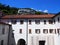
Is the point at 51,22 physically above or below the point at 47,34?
above

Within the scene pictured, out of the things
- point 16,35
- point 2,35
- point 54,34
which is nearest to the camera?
point 2,35

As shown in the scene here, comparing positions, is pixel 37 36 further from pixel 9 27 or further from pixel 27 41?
pixel 9 27

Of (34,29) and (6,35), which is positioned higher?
(34,29)

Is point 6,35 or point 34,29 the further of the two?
point 34,29

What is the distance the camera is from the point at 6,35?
38.3 m

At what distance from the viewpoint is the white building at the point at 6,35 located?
3478 centimetres

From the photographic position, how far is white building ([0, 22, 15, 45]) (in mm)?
34781

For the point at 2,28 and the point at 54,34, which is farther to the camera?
the point at 54,34

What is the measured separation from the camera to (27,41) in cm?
4081

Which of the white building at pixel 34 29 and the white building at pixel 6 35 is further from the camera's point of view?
the white building at pixel 34 29

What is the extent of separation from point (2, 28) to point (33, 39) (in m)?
11.2

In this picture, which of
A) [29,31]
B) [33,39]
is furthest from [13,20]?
[33,39]

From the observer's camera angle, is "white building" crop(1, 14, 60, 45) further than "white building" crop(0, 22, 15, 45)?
Yes

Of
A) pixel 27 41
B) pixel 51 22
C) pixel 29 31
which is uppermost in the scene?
pixel 51 22
